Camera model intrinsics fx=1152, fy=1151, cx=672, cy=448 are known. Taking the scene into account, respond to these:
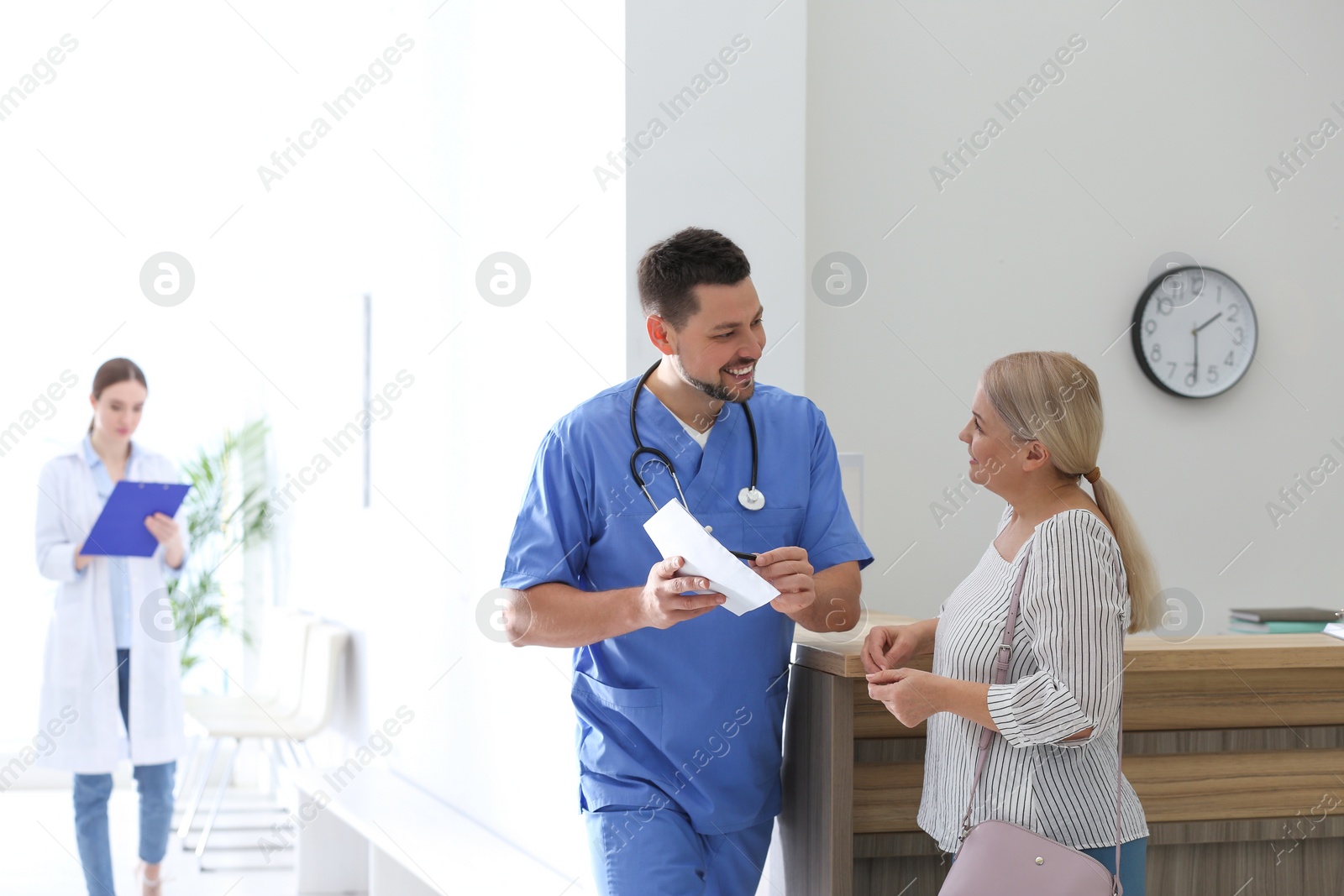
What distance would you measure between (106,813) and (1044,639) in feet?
10.6

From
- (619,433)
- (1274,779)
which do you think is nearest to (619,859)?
(619,433)

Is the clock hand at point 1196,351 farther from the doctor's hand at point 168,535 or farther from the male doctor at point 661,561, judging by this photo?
the doctor's hand at point 168,535

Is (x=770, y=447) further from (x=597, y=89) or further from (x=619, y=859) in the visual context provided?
(x=597, y=89)

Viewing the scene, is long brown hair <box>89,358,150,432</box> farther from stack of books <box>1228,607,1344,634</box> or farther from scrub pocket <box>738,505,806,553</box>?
stack of books <box>1228,607,1344,634</box>

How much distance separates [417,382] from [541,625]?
8.21 ft

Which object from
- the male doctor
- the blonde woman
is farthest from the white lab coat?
the blonde woman

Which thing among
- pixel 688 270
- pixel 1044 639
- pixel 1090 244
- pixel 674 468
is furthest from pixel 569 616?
pixel 1090 244

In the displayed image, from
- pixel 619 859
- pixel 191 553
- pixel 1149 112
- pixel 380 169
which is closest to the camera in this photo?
pixel 619 859

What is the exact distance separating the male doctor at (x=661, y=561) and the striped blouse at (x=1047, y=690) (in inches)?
13.1

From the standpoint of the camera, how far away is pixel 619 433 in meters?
1.97

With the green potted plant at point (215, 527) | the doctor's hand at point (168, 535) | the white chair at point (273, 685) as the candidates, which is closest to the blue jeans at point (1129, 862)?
the doctor's hand at point (168, 535)

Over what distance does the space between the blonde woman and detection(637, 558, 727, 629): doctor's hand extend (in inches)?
10.7

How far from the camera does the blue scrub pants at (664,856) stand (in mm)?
1815

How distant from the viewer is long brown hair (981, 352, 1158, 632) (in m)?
1.55
